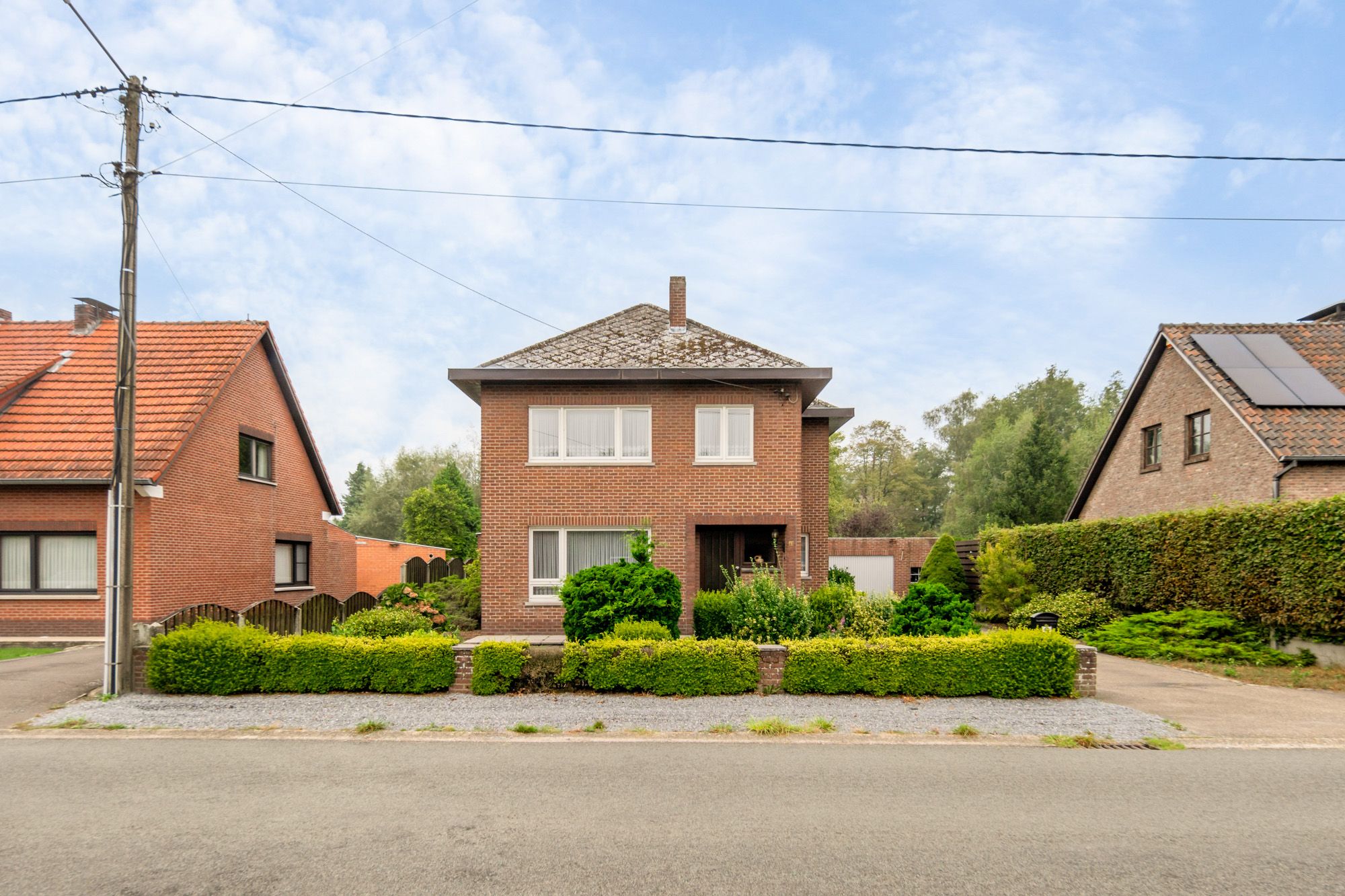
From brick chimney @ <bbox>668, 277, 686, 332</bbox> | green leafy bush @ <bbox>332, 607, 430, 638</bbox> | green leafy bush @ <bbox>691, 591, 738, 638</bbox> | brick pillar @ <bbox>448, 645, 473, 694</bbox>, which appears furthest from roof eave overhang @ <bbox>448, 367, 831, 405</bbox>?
brick pillar @ <bbox>448, 645, 473, 694</bbox>

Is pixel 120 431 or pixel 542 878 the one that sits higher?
pixel 120 431

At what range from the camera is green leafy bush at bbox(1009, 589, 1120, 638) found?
18.5 meters

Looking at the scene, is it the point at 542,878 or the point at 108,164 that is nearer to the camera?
the point at 542,878

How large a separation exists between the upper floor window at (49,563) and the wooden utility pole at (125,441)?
7603 millimetres

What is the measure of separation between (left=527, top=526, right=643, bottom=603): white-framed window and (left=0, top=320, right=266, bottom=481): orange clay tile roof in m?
7.58

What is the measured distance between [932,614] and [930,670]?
6.07ft

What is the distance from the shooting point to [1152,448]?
23.4m

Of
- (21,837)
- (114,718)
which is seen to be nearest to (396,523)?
(114,718)

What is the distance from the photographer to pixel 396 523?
6200 cm

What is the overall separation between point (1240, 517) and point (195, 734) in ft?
55.1

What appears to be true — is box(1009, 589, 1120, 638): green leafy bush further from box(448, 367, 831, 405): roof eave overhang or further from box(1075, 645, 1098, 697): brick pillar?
box(448, 367, 831, 405): roof eave overhang

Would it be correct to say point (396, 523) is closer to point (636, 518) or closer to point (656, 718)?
point (636, 518)

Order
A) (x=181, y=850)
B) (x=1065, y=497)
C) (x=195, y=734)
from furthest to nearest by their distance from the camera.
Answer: (x=1065, y=497) → (x=195, y=734) → (x=181, y=850)

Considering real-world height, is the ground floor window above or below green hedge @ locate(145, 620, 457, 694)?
above
